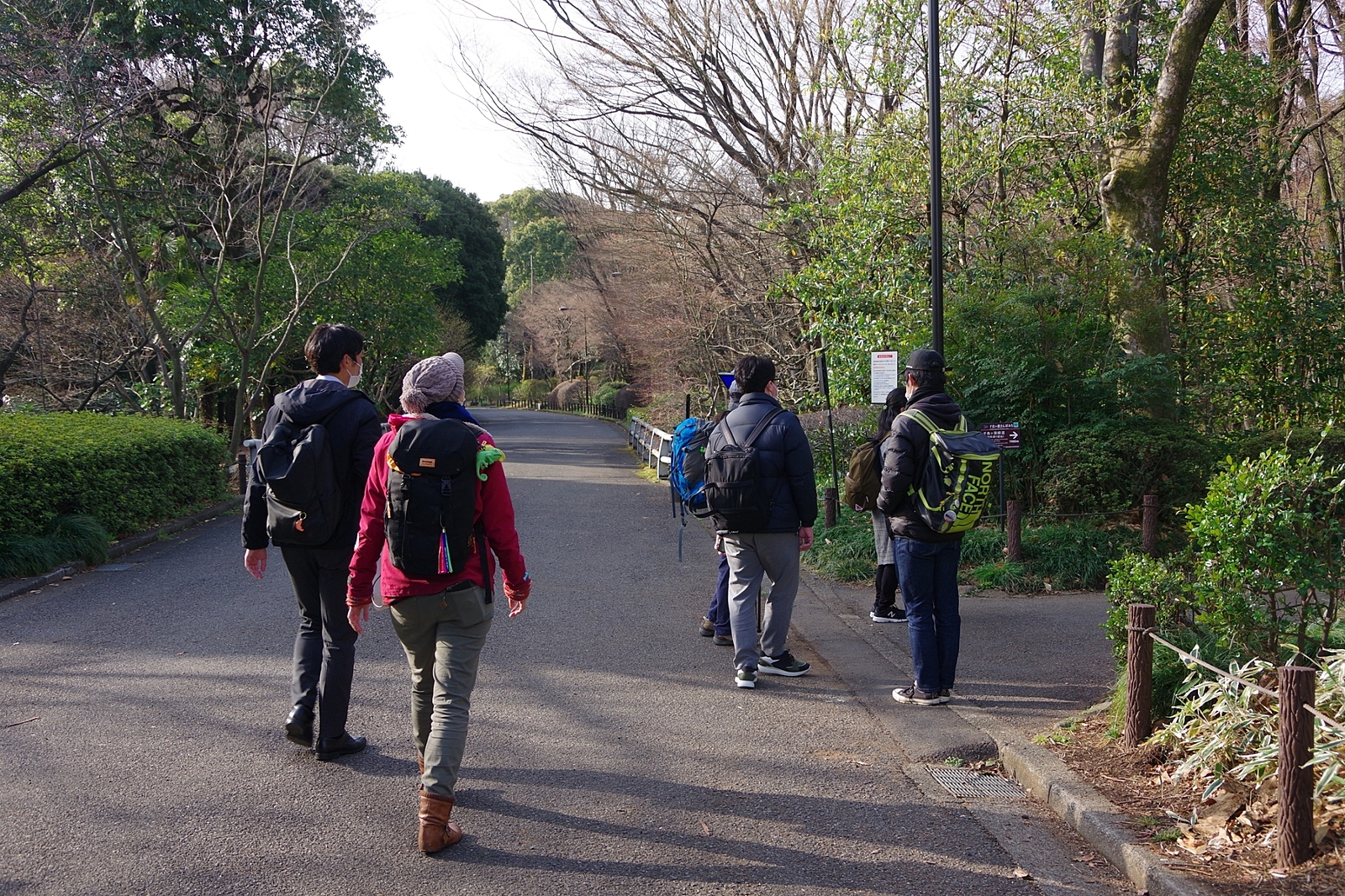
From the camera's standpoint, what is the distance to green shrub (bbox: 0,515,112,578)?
29.3ft

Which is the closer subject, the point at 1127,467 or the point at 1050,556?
the point at 1050,556

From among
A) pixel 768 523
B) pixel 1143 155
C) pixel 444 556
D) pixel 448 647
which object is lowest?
Result: pixel 448 647

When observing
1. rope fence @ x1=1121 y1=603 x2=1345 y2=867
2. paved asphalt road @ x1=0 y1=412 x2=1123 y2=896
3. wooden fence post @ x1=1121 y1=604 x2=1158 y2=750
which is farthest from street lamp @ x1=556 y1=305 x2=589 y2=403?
rope fence @ x1=1121 y1=603 x2=1345 y2=867

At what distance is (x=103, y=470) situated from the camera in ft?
35.3

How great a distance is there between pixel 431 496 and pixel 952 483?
109 inches

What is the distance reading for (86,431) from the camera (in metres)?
11.4

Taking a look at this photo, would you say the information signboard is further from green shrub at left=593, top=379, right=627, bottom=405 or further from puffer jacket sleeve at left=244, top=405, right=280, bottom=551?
green shrub at left=593, top=379, right=627, bottom=405

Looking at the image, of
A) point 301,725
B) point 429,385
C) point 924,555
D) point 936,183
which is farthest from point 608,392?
point 429,385

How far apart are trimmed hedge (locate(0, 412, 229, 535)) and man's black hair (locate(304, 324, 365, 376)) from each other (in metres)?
6.21

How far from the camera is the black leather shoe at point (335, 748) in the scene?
4.63m

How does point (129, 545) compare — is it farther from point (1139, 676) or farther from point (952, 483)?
point (1139, 676)

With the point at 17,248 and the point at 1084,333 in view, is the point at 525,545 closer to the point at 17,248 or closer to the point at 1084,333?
the point at 1084,333

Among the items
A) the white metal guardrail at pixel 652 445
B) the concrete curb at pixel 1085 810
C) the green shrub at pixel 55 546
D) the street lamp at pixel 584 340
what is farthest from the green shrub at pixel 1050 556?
the street lamp at pixel 584 340

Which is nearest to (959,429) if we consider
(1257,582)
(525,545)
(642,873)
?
A: (1257,582)
